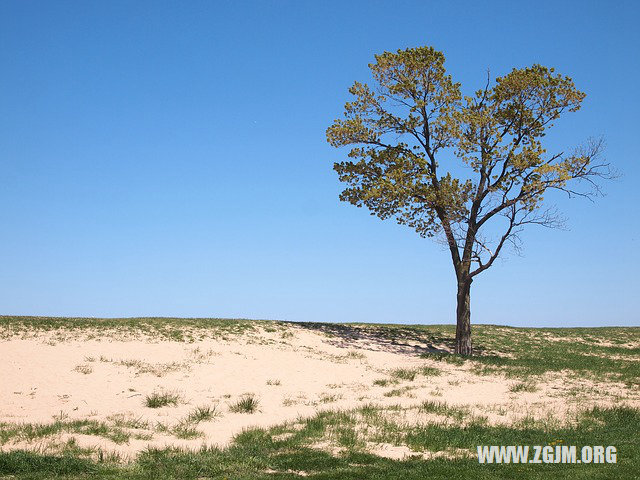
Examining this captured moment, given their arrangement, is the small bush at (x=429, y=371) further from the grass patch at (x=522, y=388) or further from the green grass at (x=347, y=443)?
the grass patch at (x=522, y=388)

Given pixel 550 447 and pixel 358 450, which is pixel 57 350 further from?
pixel 550 447

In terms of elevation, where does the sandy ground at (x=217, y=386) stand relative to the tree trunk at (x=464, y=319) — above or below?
below

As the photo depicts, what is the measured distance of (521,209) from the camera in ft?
93.3

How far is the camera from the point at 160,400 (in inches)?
636

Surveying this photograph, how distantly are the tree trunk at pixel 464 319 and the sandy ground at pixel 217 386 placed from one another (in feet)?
14.3

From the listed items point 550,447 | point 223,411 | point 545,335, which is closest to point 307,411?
point 223,411

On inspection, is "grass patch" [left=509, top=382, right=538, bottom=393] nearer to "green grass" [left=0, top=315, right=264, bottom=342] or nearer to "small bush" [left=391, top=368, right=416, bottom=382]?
"small bush" [left=391, top=368, right=416, bottom=382]

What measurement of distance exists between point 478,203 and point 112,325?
67.2 feet

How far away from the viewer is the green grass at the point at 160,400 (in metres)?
15.9

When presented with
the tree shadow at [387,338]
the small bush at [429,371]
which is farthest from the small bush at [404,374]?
the tree shadow at [387,338]

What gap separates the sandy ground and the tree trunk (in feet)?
14.3

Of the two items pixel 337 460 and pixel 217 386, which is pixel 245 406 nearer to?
pixel 217 386

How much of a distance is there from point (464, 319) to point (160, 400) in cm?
1893

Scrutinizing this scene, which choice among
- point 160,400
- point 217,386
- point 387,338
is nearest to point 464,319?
point 387,338
